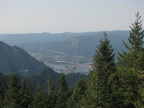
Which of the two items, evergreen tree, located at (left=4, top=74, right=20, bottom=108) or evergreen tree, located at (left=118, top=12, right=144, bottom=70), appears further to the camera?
evergreen tree, located at (left=4, top=74, right=20, bottom=108)

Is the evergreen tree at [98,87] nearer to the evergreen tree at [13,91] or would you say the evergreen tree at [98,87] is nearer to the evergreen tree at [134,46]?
the evergreen tree at [134,46]

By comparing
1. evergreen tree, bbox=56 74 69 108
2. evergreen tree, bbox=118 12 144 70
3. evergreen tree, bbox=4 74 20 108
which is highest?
evergreen tree, bbox=118 12 144 70

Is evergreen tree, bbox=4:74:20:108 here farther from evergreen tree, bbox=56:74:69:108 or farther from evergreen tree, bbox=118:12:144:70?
evergreen tree, bbox=118:12:144:70

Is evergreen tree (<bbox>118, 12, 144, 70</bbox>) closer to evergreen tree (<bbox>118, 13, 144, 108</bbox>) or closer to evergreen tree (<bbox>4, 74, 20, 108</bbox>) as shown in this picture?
evergreen tree (<bbox>118, 13, 144, 108</bbox>)

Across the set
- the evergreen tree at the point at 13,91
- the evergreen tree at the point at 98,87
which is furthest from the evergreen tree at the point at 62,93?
the evergreen tree at the point at 98,87

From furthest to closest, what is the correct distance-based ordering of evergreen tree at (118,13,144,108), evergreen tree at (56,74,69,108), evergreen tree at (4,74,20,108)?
evergreen tree at (56,74,69,108) < evergreen tree at (4,74,20,108) < evergreen tree at (118,13,144,108)

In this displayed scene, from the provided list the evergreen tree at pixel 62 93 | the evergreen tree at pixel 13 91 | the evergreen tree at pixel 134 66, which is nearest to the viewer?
the evergreen tree at pixel 134 66

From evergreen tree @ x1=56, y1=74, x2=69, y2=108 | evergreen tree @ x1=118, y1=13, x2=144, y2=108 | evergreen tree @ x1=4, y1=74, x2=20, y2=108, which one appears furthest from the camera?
evergreen tree @ x1=56, y1=74, x2=69, y2=108

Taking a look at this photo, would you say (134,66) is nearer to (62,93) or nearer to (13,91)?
(13,91)

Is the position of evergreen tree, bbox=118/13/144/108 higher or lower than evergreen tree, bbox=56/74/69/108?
higher

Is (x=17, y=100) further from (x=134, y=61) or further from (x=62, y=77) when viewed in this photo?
(x=134, y=61)

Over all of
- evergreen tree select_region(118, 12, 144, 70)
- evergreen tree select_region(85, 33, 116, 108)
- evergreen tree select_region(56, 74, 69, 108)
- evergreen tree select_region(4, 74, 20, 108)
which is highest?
evergreen tree select_region(118, 12, 144, 70)

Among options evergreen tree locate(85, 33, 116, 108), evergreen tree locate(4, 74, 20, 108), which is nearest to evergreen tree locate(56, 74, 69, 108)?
evergreen tree locate(4, 74, 20, 108)

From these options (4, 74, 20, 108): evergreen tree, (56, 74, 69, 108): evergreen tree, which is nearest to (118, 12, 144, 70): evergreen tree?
(4, 74, 20, 108): evergreen tree
